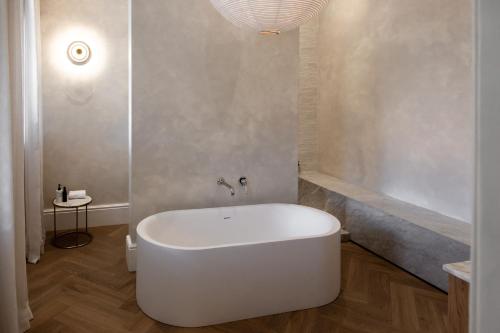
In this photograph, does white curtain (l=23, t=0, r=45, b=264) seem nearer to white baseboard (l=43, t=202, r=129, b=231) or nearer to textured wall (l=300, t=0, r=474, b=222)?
white baseboard (l=43, t=202, r=129, b=231)

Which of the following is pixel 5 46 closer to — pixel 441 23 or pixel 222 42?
pixel 222 42

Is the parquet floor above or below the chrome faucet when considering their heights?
below

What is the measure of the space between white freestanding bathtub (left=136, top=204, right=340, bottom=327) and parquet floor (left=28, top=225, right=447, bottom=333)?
0.08 meters

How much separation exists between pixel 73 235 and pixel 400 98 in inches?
148

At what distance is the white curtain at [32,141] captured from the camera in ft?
10.4

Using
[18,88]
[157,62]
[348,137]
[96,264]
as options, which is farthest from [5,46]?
[348,137]

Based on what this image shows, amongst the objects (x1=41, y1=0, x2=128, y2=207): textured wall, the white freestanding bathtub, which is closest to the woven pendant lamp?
the white freestanding bathtub

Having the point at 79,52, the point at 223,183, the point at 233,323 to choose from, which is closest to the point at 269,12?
the point at 223,183

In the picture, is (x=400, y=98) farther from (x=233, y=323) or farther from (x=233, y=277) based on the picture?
(x=233, y=323)

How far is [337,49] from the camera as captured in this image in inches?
187

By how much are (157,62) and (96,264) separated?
6.07 feet

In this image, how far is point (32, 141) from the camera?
3.29m

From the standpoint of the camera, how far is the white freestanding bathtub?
7.66 ft

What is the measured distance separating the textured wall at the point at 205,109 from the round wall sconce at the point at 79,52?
50.5 inches
